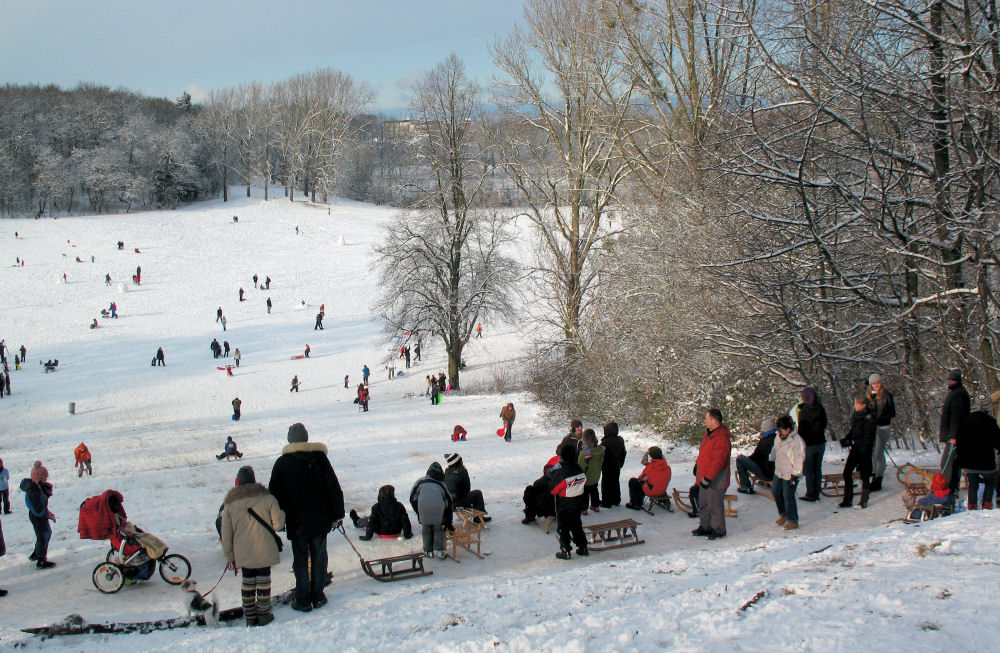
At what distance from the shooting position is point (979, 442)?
7.10m

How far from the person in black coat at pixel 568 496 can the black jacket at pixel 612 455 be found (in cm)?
176

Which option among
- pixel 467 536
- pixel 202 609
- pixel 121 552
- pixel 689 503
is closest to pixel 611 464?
pixel 689 503

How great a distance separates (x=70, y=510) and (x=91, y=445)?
10001 millimetres

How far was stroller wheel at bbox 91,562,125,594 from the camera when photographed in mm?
7273

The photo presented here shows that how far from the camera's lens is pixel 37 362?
108 ft

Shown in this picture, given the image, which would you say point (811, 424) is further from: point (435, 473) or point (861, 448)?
point (435, 473)

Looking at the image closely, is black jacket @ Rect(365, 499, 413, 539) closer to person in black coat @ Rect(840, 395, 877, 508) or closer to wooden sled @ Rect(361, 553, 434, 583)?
wooden sled @ Rect(361, 553, 434, 583)

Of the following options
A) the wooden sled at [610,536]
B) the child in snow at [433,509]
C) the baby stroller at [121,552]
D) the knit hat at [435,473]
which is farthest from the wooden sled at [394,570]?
the baby stroller at [121,552]

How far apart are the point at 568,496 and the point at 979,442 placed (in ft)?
14.5

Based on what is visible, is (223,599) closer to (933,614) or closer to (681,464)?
(933,614)

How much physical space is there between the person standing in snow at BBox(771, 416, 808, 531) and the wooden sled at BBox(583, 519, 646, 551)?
1.80 metres

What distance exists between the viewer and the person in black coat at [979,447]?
7.06m

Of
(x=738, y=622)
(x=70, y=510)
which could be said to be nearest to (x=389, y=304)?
(x=70, y=510)

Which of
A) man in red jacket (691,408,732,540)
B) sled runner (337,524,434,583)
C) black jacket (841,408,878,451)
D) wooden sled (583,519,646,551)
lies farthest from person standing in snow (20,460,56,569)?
black jacket (841,408,878,451)
